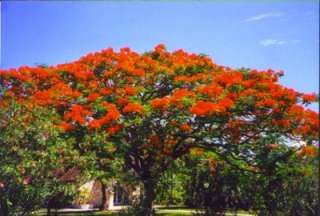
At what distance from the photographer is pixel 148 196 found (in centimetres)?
1747

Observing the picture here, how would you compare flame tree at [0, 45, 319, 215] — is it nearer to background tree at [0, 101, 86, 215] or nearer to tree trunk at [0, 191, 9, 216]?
background tree at [0, 101, 86, 215]

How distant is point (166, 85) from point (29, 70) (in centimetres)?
671

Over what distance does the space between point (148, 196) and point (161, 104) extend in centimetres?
409

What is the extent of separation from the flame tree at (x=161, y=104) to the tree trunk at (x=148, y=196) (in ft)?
0.13

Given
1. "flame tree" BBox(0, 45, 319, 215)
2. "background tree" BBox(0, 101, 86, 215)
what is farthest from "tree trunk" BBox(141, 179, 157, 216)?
"background tree" BBox(0, 101, 86, 215)

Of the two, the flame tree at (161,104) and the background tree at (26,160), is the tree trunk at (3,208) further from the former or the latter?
the flame tree at (161,104)

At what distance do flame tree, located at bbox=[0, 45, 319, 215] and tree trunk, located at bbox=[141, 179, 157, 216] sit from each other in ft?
0.13

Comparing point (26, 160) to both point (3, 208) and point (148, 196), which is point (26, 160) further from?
point (148, 196)

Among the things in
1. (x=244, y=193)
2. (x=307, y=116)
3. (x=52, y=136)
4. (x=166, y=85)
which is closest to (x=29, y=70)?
(x=166, y=85)

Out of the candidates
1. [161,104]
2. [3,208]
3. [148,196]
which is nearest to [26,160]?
[3,208]

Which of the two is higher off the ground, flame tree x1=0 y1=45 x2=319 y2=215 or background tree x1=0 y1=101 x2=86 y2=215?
flame tree x1=0 y1=45 x2=319 y2=215

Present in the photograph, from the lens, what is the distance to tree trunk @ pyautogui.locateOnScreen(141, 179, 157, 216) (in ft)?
52.3

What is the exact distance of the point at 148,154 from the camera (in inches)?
779

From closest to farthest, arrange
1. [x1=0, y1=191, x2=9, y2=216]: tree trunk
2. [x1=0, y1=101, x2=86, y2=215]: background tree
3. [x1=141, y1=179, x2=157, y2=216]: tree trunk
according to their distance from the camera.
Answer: [x1=0, y1=101, x2=86, y2=215]: background tree
[x1=0, y1=191, x2=9, y2=216]: tree trunk
[x1=141, y1=179, x2=157, y2=216]: tree trunk
